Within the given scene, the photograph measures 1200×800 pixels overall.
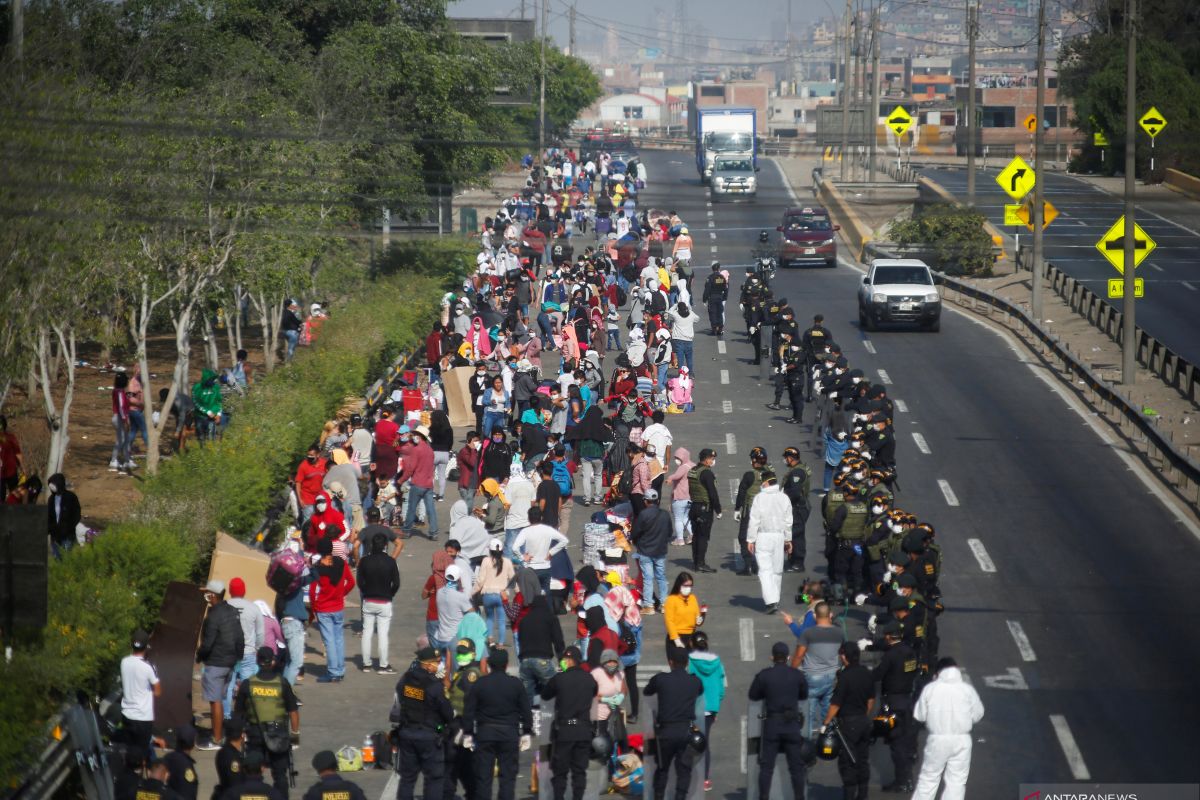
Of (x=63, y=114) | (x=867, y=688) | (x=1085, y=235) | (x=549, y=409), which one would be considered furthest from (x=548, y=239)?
(x=867, y=688)

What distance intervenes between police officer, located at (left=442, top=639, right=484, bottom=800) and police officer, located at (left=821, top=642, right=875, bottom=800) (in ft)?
9.76

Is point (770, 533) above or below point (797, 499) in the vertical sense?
below

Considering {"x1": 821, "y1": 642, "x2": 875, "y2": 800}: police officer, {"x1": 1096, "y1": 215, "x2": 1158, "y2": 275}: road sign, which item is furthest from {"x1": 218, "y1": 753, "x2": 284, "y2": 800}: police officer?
{"x1": 1096, "y1": 215, "x2": 1158, "y2": 275}: road sign

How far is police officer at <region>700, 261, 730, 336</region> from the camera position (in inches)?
1478

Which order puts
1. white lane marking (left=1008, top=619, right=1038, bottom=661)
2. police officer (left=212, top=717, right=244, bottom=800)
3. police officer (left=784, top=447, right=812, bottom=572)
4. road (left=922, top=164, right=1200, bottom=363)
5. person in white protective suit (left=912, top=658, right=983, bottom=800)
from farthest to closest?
road (left=922, top=164, right=1200, bottom=363) < police officer (left=784, top=447, right=812, bottom=572) < white lane marking (left=1008, top=619, right=1038, bottom=661) < person in white protective suit (left=912, top=658, right=983, bottom=800) < police officer (left=212, top=717, right=244, bottom=800)

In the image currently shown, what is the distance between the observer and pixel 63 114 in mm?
23469

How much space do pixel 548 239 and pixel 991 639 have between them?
1443 inches

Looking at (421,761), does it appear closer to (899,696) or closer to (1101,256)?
(899,696)

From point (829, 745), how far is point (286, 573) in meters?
6.01

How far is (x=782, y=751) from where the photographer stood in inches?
553

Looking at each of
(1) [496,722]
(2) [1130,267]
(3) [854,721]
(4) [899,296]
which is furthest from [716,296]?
(1) [496,722]

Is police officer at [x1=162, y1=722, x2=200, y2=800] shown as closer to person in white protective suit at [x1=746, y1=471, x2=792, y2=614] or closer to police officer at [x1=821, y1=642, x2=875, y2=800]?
police officer at [x1=821, y1=642, x2=875, y2=800]

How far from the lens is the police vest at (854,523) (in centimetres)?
1994

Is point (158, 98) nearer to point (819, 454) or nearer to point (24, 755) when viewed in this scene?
point (819, 454)
